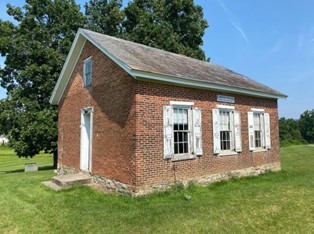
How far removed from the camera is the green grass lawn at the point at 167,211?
19.3ft

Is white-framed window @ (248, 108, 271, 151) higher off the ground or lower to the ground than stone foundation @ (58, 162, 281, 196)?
higher

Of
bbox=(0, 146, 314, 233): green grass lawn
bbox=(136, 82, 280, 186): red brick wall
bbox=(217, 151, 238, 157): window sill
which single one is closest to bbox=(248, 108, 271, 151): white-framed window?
bbox=(136, 82, 280, 186): red brick wall

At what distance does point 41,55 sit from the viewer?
20.5 m

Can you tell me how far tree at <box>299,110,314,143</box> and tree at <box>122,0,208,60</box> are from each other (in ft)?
184

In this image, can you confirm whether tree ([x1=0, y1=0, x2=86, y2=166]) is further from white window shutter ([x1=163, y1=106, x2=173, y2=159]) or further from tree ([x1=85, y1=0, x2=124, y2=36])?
white window shutter ([x1=163, y1=106, x2=173, y2=159])

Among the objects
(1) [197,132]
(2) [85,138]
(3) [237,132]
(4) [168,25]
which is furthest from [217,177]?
(4) [168,25]

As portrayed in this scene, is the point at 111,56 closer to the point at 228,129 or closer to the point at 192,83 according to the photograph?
the point at 192,83

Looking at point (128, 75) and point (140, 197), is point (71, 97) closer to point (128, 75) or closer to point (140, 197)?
point (128, 75)

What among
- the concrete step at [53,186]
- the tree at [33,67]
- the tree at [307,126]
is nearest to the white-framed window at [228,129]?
the concrete step at [53,186]

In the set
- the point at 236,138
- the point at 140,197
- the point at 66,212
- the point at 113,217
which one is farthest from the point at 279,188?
the point at 66,212

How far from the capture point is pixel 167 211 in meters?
6.89

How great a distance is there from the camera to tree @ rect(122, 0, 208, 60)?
25.7 m

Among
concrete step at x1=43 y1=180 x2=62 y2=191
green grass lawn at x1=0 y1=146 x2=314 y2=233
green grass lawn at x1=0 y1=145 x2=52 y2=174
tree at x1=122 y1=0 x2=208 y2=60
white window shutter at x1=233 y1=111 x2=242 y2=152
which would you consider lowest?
green grass lawn at x1=0 y1=145 x2=52 y2=174

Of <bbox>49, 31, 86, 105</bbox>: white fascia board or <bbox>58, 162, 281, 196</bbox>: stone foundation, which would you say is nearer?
<bbox>58, 162, 281, 196</bbox>: stone foundation
